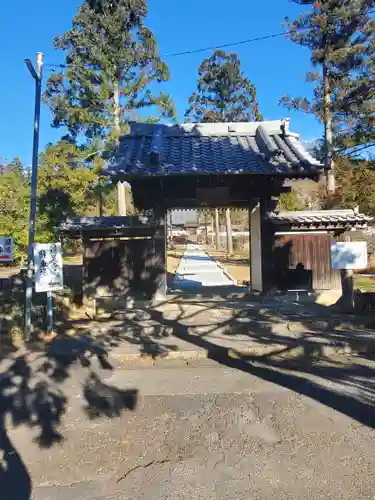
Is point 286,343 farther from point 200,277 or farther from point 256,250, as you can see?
point 200,277

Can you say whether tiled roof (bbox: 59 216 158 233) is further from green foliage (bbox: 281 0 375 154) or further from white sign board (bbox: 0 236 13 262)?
green foliage (bbox: 281 0 375 154)

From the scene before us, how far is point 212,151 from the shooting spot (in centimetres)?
1047

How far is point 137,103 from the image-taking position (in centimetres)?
2289

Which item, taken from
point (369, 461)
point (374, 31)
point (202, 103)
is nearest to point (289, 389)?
point (369, 461)

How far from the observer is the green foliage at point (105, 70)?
858 inches

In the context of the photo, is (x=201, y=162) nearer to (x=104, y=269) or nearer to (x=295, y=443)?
(x=104, y=269)

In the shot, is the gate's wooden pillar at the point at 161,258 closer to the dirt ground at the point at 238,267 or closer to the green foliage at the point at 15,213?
the dirt ground at the point at 238,267

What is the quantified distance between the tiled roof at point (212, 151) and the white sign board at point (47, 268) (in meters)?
2.10

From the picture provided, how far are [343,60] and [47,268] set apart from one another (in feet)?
56.2

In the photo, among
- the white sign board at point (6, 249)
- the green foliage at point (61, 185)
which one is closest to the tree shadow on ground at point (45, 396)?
the white sign board at point (6, 249)

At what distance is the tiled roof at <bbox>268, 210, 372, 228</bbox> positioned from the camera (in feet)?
31.1

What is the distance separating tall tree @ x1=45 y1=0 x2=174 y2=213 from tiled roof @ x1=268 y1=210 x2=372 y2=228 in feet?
45.5

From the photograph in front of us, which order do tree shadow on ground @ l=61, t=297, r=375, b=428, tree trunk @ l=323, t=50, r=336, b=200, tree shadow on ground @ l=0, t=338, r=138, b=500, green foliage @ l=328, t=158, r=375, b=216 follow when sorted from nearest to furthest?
tree shadow on ground @ l=0, t=338, r=138, b=500
tree shadow on ground @ l=61, t=297, r=375, b=428
green foliage @ l=328, t=158, r=375, b=216
tree trunk @ l=323, t=50, r=336, b=200

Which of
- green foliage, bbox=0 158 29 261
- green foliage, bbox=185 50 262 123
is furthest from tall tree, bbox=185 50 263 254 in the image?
green foliage, bbox=0 158 29 261
